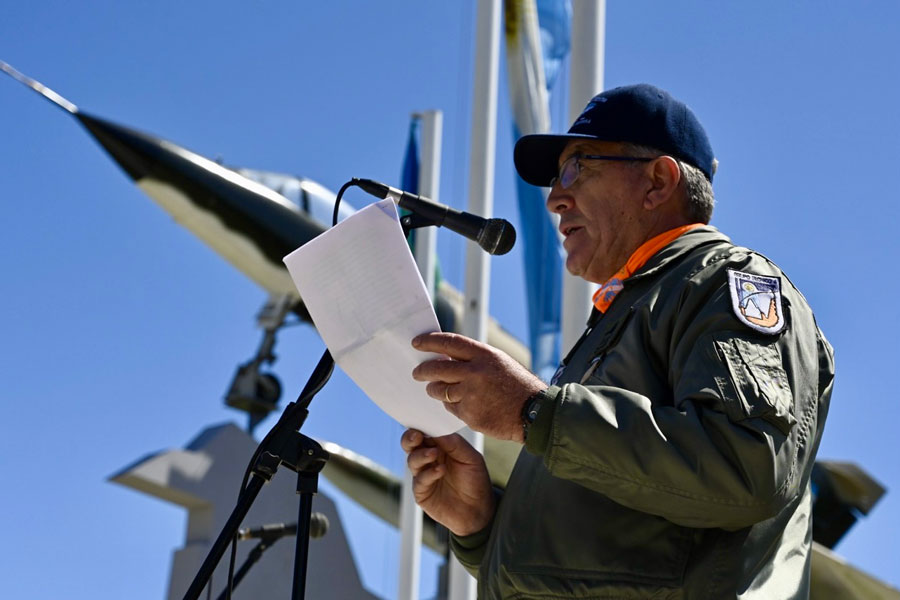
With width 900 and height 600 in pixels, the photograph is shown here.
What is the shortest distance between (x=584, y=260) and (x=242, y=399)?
9768mm

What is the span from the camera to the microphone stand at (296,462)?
7.17 ft

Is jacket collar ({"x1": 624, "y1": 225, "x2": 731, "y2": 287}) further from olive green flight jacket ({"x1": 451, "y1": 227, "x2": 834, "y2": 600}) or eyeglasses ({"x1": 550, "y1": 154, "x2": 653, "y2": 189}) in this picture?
eyeglasses ({"x1": 550, "y1": 154, "x2": 653, "y2": 189})

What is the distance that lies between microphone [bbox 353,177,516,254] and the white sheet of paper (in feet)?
0.73

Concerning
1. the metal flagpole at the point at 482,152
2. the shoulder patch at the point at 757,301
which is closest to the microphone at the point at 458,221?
the shoulder patch at the point at 757,301

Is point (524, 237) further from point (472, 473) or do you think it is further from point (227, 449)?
point (472, 473)

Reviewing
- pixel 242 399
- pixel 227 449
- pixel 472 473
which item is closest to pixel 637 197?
pixel 472 473

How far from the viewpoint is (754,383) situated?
1865mm

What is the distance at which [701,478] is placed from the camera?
5.98 ft

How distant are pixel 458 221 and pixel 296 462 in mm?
589

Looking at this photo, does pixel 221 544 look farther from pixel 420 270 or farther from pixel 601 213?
pixel 420 270

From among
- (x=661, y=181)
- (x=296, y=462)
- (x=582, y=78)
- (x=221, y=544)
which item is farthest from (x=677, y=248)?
(x=582, y=78)

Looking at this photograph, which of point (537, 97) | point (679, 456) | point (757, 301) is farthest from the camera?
point (537, 97)

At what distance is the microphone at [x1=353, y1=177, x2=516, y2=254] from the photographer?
7.80ft

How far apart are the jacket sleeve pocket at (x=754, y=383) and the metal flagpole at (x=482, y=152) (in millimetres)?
5603
